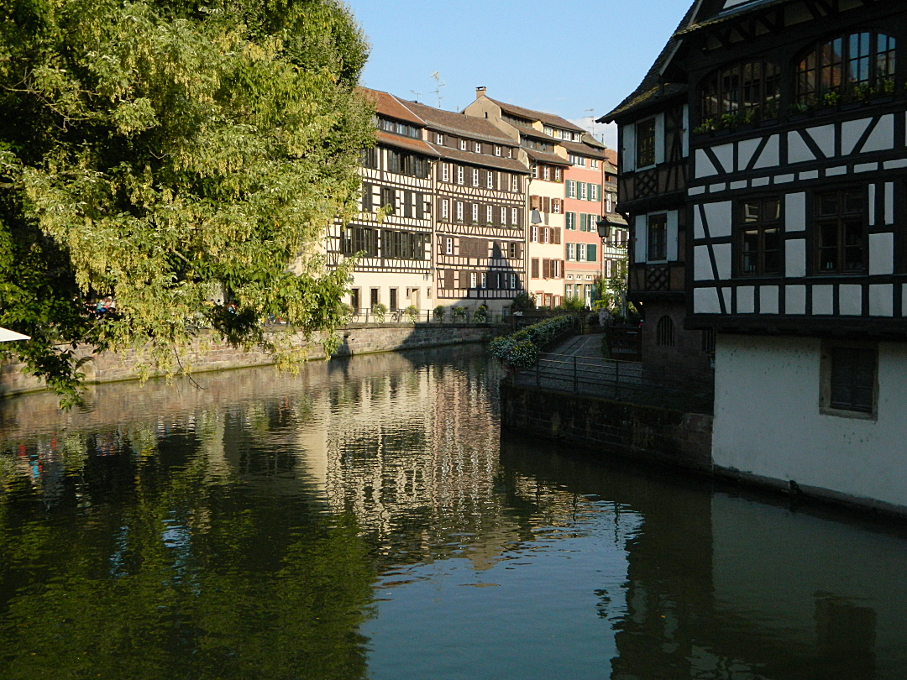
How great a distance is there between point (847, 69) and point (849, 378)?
5537 mm

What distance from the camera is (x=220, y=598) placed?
481 inches

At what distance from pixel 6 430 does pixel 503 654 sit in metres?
20.2

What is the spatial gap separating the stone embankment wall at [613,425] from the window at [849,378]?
3072 millimetres

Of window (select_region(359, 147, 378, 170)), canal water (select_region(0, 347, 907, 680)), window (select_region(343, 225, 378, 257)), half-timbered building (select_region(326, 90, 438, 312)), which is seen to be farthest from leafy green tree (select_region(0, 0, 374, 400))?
window (select_region(359, 147, 378, 170))

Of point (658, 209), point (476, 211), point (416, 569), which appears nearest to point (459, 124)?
point (476, 211)

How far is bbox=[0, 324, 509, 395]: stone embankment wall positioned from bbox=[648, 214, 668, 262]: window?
11.6 m

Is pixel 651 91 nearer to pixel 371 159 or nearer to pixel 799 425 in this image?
pixel 799 425

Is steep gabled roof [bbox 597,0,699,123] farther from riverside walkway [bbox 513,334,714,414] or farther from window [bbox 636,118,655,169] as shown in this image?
riverside walkway [bbox 513,334,714,414]

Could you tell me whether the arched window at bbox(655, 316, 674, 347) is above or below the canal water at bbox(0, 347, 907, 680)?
above

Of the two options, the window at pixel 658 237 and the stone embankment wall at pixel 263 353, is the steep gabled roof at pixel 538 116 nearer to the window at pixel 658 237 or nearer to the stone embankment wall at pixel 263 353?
the stone embankment wall at pixel 263 353

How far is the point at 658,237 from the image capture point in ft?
84.6

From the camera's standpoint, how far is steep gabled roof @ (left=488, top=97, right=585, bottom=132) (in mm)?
75375

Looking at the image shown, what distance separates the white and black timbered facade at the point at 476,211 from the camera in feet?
218

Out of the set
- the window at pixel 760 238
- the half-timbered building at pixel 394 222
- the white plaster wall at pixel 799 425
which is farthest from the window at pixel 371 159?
the white plaster wall at pixel 799 425
